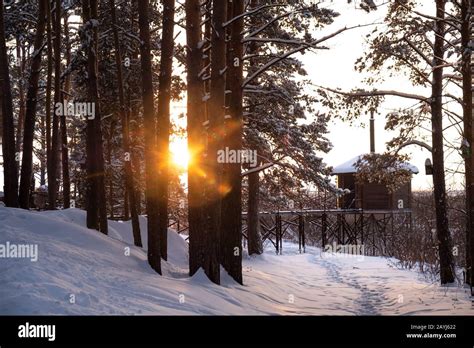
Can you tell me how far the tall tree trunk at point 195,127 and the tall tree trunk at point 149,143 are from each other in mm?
810

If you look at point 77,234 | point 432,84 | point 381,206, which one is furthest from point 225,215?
point 381,206

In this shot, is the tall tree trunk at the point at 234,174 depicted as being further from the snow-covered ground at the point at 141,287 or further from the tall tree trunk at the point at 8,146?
the tall tree trunk at the point at 8,146

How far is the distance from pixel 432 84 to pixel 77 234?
29.8 feet

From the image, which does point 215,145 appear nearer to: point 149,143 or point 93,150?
point 149,143

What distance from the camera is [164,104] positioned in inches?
442

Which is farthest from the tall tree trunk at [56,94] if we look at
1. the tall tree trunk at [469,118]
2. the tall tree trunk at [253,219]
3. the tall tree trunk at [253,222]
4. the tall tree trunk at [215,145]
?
the tall tree trunk at [469,118]

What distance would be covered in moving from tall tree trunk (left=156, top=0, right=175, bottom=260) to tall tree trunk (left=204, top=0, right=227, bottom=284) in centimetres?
109

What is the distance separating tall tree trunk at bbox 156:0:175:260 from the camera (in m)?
10.4

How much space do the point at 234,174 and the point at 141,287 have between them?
15.2ft

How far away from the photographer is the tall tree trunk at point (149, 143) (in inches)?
386
